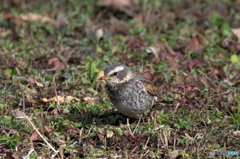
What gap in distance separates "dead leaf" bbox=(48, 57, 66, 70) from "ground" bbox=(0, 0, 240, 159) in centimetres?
2

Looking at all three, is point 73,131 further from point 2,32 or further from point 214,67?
point 2,32

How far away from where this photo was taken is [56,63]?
8.24 meters

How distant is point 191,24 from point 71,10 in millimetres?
3342

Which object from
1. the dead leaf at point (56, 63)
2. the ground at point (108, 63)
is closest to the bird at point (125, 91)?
the ground at point (108, 63)

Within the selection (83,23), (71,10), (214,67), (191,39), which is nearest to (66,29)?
(83,23)

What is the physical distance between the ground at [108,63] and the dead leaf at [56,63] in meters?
0.02

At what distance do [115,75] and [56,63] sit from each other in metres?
2.28

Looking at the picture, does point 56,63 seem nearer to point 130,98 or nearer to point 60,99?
point 60,99

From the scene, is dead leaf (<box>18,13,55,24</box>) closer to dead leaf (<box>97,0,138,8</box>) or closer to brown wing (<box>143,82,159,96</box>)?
dead leaf (<box>97,0,138,8</box>)

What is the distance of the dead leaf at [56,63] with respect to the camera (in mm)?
8164

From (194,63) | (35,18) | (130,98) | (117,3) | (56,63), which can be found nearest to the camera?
(130,98)

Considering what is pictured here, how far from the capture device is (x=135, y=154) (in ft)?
19.1

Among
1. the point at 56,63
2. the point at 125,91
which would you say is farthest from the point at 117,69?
the point at 56,63

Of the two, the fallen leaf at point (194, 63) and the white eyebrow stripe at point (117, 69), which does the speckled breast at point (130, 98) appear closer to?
the white eyebrow stripe at point (117, 69)
